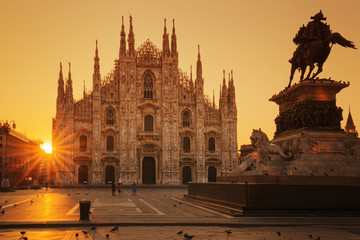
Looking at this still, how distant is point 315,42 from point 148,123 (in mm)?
44171

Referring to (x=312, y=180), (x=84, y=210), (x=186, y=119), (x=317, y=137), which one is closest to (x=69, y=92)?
(x=186, y=119)

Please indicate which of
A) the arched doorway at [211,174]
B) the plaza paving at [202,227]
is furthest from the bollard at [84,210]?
the arched doorway at [211,174]

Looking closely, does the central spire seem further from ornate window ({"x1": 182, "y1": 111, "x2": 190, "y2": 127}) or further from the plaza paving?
the plaza paving

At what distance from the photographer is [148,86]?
60.6m

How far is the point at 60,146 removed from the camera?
5744cm

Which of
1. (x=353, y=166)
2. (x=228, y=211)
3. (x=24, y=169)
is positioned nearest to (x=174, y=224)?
(x=228, y=211)

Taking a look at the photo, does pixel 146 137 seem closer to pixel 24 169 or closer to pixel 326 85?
pixel 24 169

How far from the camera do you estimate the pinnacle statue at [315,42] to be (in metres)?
16.8

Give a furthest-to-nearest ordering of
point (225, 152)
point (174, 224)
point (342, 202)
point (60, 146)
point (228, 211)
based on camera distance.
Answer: point (225, 152) < point (60, 146) < point (228, 211) < point (342, 202) < point (174, 224)

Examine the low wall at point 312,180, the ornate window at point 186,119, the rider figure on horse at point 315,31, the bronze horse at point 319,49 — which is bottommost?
the low wall at point 312,180

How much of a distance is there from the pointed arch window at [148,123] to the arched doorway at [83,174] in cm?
926

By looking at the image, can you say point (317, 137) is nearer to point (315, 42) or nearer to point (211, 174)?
point (315, 42)

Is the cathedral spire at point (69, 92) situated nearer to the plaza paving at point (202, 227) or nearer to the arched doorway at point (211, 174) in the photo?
the arched doorway at point (211, 174)

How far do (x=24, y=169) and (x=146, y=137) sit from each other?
37768mm
